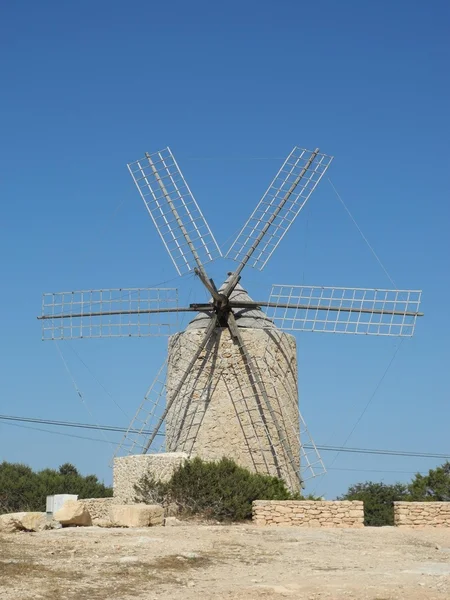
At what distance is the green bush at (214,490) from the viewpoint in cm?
1392

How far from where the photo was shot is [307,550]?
10.6 meters

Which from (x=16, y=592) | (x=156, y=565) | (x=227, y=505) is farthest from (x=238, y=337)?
(x=16, y=592)

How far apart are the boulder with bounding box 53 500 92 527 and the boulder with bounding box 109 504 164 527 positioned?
41 centimetres

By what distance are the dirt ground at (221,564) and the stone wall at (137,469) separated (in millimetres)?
2661

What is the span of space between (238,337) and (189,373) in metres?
1.15

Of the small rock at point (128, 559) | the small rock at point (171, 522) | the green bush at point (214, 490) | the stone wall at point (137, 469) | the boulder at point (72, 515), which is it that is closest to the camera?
the small rock at point (128, 559)

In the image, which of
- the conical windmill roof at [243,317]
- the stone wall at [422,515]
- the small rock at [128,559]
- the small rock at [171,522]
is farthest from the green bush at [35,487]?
the small rock at [128,559]

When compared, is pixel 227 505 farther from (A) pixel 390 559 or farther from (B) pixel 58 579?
(B) pixel 58 579

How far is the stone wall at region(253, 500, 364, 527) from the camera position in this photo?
13312 mm

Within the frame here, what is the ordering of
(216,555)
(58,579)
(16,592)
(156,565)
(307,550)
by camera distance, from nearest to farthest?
(16,592)
(58,579)
(156,565)
(216,555)
(307,550)

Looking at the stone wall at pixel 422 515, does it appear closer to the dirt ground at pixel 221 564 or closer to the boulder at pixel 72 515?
the dirt ground at pixel 221 564

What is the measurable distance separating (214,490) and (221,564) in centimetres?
468

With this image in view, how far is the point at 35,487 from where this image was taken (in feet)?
78.3

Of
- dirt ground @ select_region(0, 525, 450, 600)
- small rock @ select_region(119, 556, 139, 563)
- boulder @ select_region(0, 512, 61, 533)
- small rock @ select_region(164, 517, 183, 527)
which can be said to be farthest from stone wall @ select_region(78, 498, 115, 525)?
small rock @ select_region(119, 556, 139, 563)
